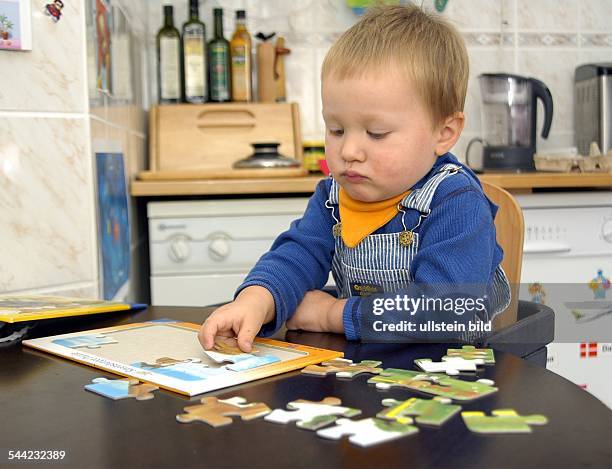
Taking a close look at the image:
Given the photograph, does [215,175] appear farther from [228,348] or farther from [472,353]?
[472,353]

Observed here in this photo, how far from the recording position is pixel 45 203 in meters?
1.46

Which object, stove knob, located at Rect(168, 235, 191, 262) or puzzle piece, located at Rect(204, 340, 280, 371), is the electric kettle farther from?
puzzle piece, located at Rect(204, 340, 280, 371)

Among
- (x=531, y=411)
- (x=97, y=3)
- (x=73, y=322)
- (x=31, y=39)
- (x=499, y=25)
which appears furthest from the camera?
(x=499, y=25)

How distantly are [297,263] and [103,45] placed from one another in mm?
896

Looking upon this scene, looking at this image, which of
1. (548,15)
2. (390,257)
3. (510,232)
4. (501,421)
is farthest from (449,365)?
(548,15)

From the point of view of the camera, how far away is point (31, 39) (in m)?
1.41

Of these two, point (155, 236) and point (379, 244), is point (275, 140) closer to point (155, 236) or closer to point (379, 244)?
point (155, 236)

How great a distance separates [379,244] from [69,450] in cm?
66

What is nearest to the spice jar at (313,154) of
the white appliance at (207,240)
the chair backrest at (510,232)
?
the white appliance at (207,240)

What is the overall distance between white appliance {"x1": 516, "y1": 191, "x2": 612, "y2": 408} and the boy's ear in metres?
1.25

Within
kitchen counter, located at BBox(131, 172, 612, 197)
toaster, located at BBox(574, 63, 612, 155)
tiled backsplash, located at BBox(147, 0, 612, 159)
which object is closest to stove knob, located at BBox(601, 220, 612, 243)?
kitchen counter, located at BBox(131, 172, 612, 197)

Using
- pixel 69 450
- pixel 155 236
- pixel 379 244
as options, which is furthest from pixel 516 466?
pixel 155 236

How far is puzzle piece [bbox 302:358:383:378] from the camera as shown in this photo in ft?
2.40

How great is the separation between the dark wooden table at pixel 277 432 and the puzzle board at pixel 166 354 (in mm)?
22
